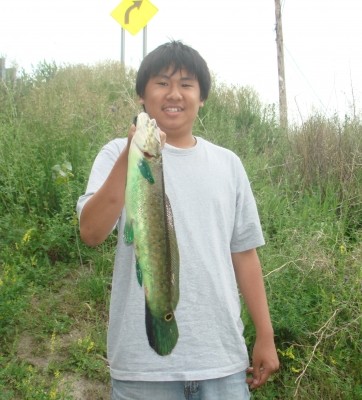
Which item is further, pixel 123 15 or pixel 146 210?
pixel 123 15

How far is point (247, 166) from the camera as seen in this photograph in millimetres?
5938

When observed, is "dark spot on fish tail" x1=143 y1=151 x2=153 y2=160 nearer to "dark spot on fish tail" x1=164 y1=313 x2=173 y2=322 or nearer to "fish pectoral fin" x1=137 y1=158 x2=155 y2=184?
"fish pectoral fin" x1=137 y1=158 x2=155 y2=184

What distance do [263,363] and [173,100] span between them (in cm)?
108

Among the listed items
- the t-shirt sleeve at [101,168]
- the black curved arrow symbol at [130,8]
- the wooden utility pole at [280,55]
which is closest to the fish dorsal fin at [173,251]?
the t-shirt sleeve at [101,168]

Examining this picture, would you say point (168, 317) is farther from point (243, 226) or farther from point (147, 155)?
point (243, 226)

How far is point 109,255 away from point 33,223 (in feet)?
2.24

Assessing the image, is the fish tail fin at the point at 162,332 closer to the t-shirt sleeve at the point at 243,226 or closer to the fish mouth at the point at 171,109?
the t-shirt sleeve at the point at 243,226

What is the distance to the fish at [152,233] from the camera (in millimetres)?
1729

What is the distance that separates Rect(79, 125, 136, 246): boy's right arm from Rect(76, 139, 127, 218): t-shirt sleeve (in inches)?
3.5

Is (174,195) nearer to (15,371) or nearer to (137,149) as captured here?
(137,149)

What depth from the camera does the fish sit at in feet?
5.67

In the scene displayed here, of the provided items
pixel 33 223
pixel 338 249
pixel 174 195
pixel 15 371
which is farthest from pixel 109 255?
pixel 174 195

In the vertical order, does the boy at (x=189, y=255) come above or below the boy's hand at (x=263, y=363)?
above

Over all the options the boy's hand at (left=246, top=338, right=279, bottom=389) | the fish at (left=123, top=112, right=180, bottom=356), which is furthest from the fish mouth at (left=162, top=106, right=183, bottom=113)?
the boy's hand at (left=246, top=338, right=279, bottom=389)
